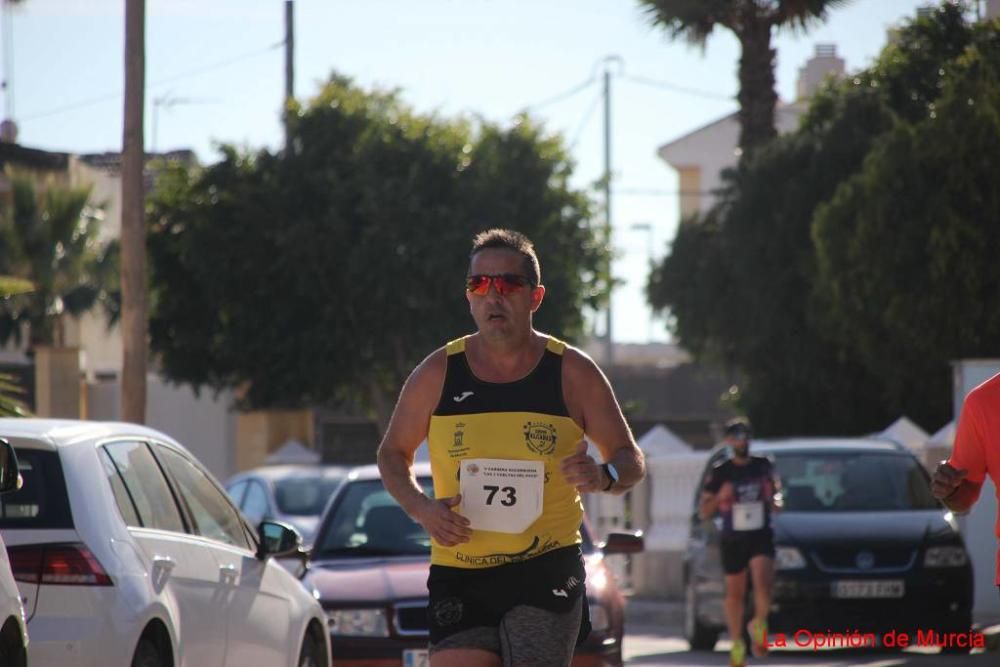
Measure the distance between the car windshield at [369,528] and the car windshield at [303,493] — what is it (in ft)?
29.2

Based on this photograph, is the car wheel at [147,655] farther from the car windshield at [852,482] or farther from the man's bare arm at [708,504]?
the car windshield at [852,482]

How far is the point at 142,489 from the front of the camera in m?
7.77

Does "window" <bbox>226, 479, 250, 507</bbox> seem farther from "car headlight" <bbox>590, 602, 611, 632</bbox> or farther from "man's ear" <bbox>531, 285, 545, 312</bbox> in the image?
"man's ear" <bbox>531, 285, 545, 312</bbox>

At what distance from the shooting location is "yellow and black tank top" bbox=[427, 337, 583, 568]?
609 centimetres

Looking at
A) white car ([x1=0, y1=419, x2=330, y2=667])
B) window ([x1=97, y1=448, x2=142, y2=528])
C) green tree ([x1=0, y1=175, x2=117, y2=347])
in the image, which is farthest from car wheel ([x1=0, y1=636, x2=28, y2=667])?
green tree ([x1=0, y1=175, x2=117, y2=347])

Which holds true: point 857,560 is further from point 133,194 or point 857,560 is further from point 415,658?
point 133,194

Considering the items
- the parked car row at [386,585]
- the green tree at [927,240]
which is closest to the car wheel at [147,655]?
the parked car row at [386,585]

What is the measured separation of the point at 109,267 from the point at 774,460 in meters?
25.3

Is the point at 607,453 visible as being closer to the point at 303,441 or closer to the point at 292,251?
the point at 292,251

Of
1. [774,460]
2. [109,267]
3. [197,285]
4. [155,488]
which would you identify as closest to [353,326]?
[197,285]

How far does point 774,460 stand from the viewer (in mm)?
16375

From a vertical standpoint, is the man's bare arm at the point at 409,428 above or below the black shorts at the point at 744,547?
above

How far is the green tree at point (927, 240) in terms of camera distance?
2498 centimetres

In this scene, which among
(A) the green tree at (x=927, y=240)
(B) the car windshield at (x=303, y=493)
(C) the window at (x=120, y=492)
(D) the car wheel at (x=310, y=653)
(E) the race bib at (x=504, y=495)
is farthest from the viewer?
(A) the green tree at (x=927, y=240)
